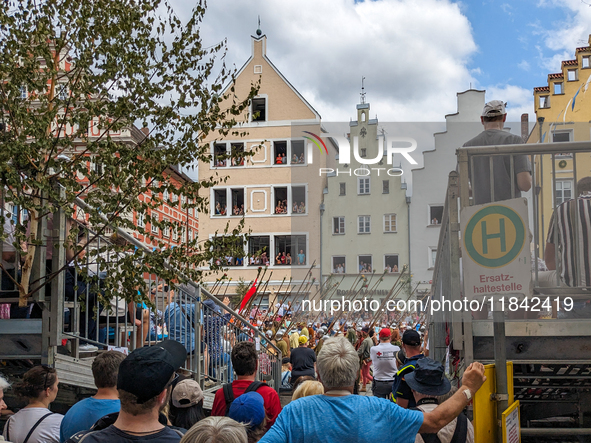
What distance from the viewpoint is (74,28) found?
6.43m

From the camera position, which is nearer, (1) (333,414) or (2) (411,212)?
(1) (333,414)

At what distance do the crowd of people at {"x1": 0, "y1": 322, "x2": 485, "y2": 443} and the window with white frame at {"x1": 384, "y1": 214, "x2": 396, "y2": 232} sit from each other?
41.0 m

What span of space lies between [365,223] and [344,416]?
4366 cm

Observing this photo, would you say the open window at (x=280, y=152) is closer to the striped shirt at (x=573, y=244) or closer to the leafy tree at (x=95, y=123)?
the leafy tree at (x=95, y=123)

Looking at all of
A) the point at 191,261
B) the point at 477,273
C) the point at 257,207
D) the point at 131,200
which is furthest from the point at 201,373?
the point at 257,207

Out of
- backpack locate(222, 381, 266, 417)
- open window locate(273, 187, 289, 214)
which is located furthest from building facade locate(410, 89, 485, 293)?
backpack locate(222, 381, 266, 417)

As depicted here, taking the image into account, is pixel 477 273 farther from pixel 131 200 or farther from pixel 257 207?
pixel 257 207

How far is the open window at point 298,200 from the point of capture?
44.6 meters

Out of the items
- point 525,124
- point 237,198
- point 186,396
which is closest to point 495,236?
point 186,396

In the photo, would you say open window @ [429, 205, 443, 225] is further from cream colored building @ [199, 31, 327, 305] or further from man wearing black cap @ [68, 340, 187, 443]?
man wearing black cap @ [68, 340, 187, 443]

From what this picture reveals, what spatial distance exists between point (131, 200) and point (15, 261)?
48.3 inches

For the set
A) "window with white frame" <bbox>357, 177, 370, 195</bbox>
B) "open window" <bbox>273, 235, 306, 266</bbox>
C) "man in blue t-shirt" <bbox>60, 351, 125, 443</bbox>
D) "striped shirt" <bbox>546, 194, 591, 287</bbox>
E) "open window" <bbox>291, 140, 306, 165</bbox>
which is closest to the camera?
"man in blue t-shirt" <bbox>60, 351, 125, 443</bbox>

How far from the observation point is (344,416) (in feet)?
9.72

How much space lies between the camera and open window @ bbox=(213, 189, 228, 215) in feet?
146
